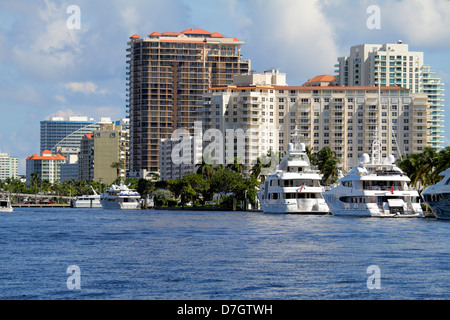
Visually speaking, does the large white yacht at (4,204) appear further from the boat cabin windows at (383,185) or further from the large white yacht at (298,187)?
the boat cabin windows at (383,185)

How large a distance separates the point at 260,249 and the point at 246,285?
65.4ft

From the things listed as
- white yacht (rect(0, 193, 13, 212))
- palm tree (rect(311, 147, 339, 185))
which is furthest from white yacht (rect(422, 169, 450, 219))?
white yacht (rect(0, 193, 13, 212))

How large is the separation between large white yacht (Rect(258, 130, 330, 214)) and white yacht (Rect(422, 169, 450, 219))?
2707 cm

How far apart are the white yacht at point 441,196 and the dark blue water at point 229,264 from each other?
15.1 m

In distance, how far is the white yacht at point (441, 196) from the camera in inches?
3812

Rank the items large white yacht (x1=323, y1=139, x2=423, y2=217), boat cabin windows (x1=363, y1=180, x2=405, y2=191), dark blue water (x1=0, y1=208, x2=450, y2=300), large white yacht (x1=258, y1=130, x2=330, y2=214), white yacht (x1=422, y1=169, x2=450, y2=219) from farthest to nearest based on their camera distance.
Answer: large white yacht (x1=258, y1=130, x2=330, y2=214)
boat cabin windows (x1=363, y1=180, x2=405, y2=191)
large white yacht (x1=323, y1=139, x2=423, y2=217)
white yacht (x1=422, y1=169, x2=450, y2=219)
dark blue water (x1=0, y1=208, x2=450, y2=300)

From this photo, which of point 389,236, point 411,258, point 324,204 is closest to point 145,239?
point 389,236

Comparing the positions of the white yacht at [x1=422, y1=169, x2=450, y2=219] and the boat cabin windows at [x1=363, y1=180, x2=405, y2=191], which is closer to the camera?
the white yacht at [x1=422, y1=169, x2=450, y2=219]

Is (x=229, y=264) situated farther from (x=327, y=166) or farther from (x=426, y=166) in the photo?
(x=327, y=166)

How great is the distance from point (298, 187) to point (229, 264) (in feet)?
254

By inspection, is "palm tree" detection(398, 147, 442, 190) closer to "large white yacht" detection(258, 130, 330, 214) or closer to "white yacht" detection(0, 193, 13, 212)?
"large white yacht" detection(258, 130, 330, 214)

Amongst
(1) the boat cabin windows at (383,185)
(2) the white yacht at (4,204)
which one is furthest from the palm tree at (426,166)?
(2) the white yacht at (4,204)

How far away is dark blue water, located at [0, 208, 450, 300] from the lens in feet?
134

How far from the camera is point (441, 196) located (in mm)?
98562
